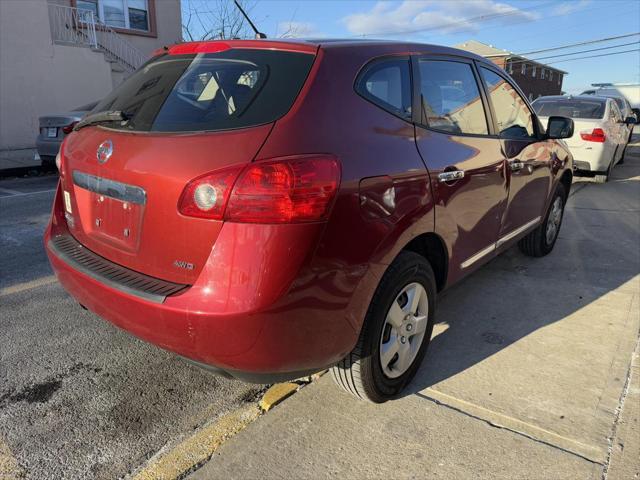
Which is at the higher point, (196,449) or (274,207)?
(274,207)

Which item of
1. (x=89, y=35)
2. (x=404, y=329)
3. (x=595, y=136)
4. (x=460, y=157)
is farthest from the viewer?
(x=89, y=35)

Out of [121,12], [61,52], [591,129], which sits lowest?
[591,129]

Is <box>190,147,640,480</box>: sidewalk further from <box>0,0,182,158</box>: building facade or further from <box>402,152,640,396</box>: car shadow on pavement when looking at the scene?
<box>0,0,182,158</box>: building facade

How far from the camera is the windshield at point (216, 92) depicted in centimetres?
212

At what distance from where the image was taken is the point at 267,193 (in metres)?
1.89

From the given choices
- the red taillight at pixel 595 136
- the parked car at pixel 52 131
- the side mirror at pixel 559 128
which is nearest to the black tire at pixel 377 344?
the side mirror at pixel 559 128

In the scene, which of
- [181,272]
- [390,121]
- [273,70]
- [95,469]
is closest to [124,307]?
[181,272]

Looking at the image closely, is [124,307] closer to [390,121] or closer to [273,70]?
[273,70]

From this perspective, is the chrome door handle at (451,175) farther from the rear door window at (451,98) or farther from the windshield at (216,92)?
the windshield at (216,92)

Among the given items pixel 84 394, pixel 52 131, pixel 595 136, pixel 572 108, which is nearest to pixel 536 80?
pixel 572 108

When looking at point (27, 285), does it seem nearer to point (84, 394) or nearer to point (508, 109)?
point (84, 394)

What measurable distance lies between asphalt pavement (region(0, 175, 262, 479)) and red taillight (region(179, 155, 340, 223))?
3.89ft

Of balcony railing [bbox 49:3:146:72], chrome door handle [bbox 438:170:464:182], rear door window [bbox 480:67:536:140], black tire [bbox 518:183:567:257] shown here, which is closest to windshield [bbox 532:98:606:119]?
black tire [bbox 518:183:567:257]

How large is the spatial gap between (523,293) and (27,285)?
4023 mm
